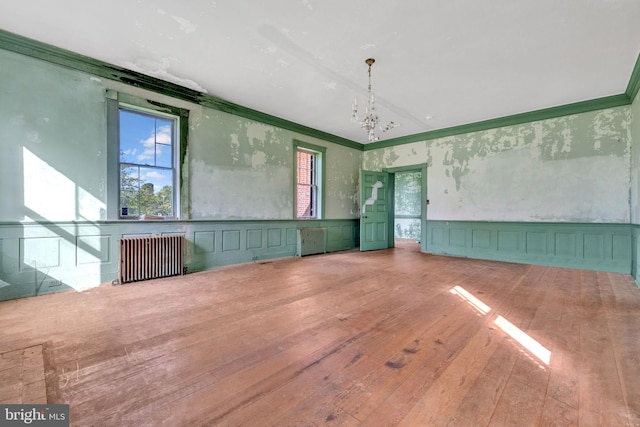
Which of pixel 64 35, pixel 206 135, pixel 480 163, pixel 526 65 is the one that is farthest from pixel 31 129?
pixel 480 163

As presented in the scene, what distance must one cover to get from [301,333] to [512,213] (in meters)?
5.35

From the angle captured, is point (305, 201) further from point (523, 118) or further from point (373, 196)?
point (523, 118)

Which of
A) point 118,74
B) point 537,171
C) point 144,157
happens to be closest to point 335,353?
point 144,157

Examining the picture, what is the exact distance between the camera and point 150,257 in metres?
3.96

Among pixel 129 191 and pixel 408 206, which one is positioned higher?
pixel 129 191

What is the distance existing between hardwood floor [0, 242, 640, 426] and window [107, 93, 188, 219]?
1.28 m

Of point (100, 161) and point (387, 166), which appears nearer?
point (100, 161)

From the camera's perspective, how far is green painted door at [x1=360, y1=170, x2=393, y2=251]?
692 cm

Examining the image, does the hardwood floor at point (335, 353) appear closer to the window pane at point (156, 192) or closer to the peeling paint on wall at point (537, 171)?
the window pane at point (156, 192)

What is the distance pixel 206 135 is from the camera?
4.71m

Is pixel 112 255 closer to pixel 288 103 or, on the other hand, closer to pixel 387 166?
pixel 288 103

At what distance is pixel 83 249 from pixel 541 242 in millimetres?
7663

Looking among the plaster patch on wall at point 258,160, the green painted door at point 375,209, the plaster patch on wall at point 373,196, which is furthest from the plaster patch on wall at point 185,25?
the plaster patch on wall at point 373,196

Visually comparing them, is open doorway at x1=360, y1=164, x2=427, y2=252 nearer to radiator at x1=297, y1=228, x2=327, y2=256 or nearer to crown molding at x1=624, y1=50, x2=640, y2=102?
→ radiator at x1=297, y1=228, x2=327, y2=256
